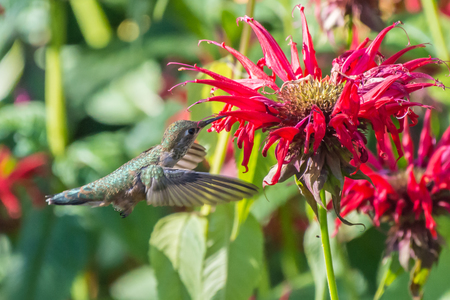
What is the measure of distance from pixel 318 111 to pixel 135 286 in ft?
3.88

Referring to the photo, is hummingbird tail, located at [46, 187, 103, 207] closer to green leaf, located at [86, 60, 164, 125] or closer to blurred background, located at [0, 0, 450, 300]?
blurred background, located at [0, 0, 450, 300]

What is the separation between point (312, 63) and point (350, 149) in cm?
16

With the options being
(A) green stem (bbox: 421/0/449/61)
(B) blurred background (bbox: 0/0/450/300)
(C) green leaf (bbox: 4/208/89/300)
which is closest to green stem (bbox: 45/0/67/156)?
(B) blurred background (bbox: 0/0/450/300)

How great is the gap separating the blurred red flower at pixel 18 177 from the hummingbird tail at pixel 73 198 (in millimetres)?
555

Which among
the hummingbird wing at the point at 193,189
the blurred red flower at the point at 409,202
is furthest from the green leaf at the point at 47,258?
the blurred red flower at the point at 409,202

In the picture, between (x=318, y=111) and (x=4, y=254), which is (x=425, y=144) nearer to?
(x=318, y=111)

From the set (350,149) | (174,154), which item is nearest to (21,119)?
(174,154)

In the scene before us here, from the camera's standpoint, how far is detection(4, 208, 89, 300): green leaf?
1137mm

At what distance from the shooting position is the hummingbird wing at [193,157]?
0.72 meters

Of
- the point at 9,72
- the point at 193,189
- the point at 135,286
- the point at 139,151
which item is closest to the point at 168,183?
the point at 193,189

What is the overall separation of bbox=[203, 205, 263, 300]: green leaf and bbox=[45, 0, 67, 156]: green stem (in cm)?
62

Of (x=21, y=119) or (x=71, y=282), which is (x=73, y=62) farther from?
(x=71, y=282)

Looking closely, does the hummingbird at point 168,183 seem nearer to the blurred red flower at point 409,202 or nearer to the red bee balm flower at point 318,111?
the red bee balm flower at point 318,111

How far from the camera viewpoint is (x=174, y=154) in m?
0.71
